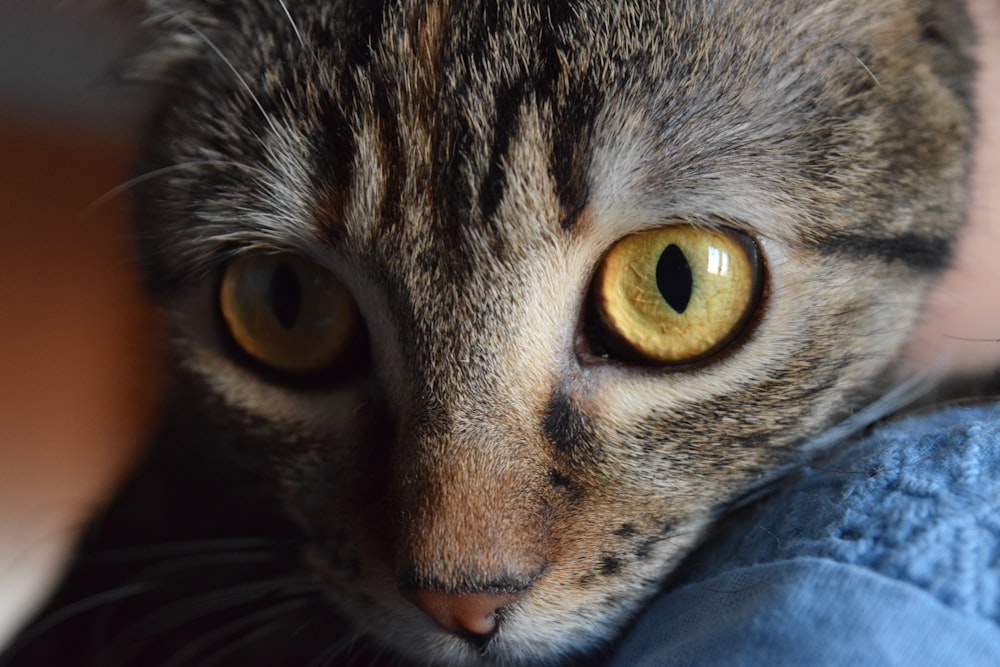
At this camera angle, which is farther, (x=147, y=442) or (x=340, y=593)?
(x=147, y=442)

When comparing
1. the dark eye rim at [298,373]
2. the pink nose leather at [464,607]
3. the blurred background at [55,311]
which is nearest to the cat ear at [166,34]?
the dark eye rim at [298,373]

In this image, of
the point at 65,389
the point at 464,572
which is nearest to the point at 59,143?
the point at 65,389

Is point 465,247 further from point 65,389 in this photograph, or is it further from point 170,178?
point 65,389

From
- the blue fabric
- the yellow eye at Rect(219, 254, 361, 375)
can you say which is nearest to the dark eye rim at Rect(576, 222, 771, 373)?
the blue fabric

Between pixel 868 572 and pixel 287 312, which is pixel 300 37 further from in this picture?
pixel 868 572

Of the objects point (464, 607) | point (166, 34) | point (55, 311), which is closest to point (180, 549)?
point (464, 607)

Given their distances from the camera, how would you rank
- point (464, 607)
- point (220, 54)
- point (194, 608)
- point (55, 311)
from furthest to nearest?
point (55, 311)
point (194, 608)
point (220, 54)
point (464, 607)
